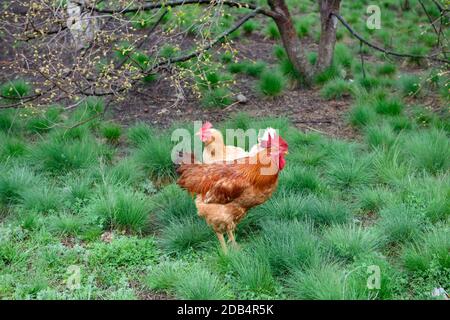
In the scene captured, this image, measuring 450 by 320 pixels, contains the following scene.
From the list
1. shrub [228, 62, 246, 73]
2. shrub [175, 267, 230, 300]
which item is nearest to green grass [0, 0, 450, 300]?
shrub [175, 267, 230, 300]

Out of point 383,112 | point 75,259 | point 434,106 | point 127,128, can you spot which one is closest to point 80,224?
point 75,259

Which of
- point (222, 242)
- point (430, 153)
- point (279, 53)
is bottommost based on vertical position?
point (222, 242)

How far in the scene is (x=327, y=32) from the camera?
357 inches

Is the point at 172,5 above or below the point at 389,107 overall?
above

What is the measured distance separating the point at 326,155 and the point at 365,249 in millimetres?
2276

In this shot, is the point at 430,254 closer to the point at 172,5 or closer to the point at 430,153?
the point at 430,153

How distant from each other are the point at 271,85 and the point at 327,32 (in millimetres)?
1328

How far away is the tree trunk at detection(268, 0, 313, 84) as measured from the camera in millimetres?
8852

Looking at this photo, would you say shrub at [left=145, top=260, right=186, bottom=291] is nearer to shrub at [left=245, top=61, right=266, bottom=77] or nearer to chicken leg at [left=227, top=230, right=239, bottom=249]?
chicken leg at [left=227, top=230, right=239, bottom=249]

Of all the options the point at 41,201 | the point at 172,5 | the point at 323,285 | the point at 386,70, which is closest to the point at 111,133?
the point at 172,5

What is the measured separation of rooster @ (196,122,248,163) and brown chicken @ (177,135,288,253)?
318mm
